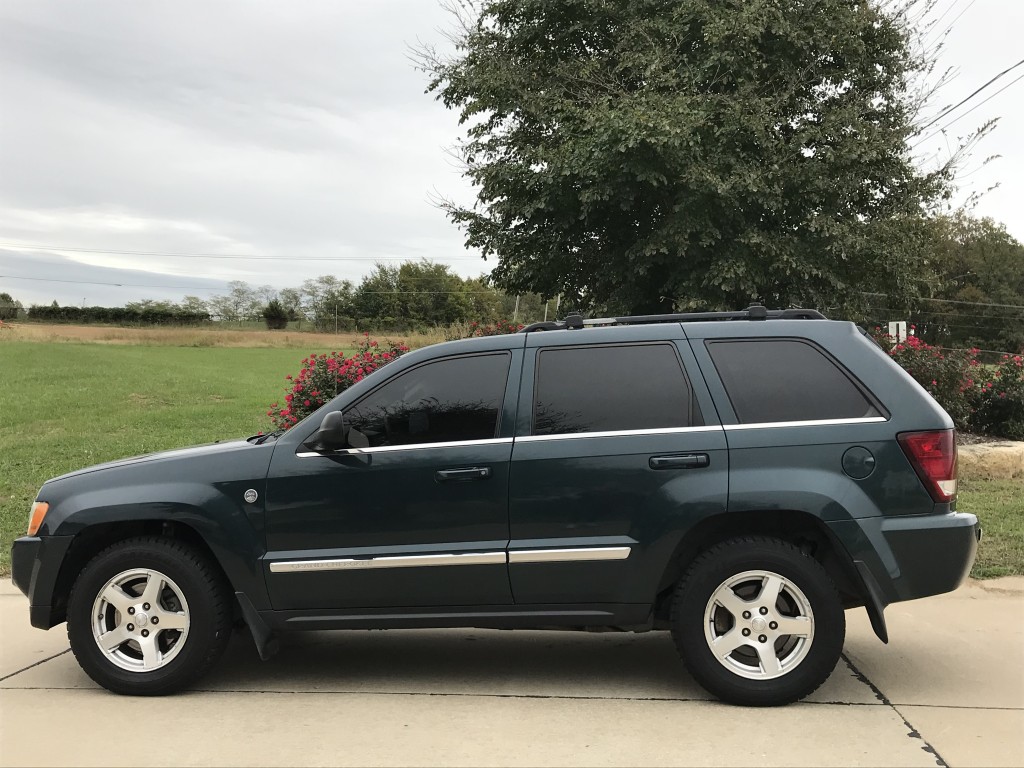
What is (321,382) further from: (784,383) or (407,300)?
(407,300)

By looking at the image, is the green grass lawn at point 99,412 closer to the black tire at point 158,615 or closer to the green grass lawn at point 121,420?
the green grass lawn at point 121,420

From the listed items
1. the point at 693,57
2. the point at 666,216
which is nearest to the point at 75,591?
the point at 666,216

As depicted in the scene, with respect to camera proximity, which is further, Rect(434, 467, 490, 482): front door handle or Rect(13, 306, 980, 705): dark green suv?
Rect(434, 467, 490, 482): front door handle

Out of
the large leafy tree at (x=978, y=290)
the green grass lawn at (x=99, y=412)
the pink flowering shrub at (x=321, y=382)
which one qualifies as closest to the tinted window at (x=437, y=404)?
the green grass lawn at (x=99, y=412)

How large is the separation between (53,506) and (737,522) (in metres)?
3.42

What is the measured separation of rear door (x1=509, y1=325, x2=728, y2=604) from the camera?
13.0ft

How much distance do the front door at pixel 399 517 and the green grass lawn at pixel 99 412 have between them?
4.12 m

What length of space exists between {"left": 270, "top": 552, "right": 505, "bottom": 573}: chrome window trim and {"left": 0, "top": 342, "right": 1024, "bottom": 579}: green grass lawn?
13.5ft

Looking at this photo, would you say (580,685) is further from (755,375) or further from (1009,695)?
(1009,695)

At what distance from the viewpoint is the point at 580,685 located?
4.31 m

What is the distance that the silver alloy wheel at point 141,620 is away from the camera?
4.19m

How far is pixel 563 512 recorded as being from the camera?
4.02 m

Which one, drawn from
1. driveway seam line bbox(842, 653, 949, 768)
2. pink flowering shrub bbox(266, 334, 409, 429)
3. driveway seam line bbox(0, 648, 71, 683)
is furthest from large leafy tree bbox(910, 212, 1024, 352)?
driveway seam line bbox(0, 648, 71, 683)

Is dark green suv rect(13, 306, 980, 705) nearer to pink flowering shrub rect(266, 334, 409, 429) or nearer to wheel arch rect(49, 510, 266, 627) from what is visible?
wheel arch rect(49, 510, 266, 627)
